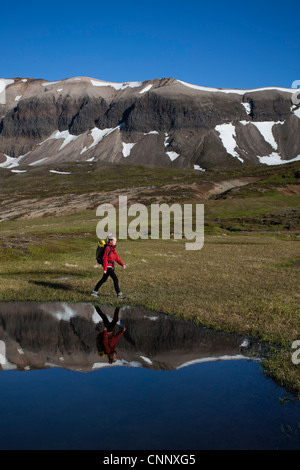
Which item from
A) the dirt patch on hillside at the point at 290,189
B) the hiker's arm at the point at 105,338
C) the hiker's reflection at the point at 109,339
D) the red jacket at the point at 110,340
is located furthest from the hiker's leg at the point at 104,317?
the dirt patch on hillside at the point at 290,189

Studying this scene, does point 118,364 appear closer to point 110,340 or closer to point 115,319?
point 110,340

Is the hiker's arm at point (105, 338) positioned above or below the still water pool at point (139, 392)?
above

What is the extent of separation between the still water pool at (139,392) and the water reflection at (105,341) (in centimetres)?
4

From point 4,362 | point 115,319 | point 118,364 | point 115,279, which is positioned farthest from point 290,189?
point 4,362

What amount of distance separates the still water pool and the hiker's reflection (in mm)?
187

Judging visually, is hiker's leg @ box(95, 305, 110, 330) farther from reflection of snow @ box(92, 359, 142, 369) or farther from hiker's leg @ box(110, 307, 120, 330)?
reflection of snow @ box(92, 359, 142, 369)

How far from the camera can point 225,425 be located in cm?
903

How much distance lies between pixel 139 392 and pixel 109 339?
173 inches

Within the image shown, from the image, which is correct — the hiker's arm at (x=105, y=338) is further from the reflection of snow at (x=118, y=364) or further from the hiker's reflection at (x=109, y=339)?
the reflection of snow at (x=118, y=364)

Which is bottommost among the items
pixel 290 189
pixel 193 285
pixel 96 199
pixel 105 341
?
pixel 105 341

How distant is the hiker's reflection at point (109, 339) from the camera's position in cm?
1353

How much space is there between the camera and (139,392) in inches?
420

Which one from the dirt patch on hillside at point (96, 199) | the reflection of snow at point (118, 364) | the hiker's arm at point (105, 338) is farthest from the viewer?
the dirt patch on hillside at point (96, 199)

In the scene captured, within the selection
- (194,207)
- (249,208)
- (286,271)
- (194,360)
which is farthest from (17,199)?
(194,360)
